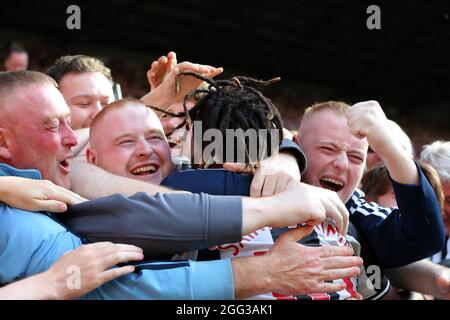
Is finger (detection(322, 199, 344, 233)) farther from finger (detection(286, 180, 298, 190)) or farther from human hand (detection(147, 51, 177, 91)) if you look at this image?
human hand (detection(147, 51, 177, 91))

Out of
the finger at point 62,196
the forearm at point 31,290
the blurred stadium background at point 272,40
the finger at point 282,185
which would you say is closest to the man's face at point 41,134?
the finger at point 62,196

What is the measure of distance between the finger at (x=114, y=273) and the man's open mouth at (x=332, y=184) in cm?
74

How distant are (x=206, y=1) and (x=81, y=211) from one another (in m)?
5.16

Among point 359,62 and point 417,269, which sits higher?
point 359,62

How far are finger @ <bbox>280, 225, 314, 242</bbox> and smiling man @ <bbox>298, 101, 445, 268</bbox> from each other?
0.25 m

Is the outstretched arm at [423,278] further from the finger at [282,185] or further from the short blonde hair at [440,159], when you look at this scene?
the short blonde hair at [440,159]

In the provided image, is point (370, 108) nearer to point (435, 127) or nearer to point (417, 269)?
point (417, 269)

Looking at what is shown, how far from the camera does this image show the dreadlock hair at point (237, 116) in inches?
63.6

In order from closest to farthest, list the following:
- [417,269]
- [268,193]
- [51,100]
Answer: [268,193] < [51,100] < [417,269]

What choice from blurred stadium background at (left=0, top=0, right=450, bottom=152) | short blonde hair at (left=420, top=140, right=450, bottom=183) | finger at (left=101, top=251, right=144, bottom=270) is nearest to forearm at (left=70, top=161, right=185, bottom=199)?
finger at (left=101, top=251, right=144, bottom=270)

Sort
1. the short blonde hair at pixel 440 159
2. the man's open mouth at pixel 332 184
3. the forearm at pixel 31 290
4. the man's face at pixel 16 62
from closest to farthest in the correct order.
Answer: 1. the forearm at pixel 31 290
2. the man's open mouth at pixel 332 184
3. the short blonde hair at pixel 440 159
4. the man's face at pixel 16 62

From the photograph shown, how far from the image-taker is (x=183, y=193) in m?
1.48

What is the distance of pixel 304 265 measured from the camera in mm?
1485

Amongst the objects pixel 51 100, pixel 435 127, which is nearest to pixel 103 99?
pixel 51 100
